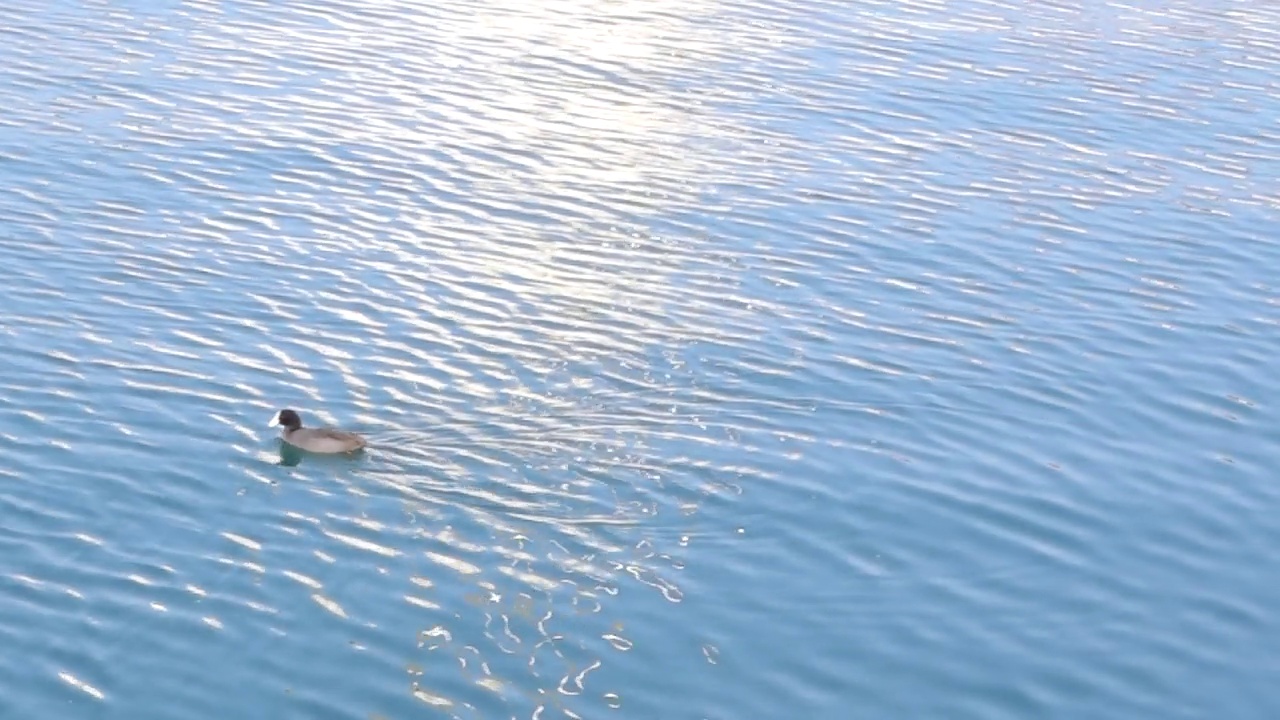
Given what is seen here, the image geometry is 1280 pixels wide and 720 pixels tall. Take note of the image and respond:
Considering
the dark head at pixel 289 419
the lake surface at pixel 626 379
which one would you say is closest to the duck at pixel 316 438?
the dark head at pixel 289 419

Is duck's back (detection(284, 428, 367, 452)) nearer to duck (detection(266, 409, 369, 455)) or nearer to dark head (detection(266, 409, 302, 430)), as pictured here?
duck (detection(266, 409, 369, 455))

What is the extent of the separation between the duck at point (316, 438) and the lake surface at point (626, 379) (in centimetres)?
21

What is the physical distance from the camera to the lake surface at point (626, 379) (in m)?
15.5

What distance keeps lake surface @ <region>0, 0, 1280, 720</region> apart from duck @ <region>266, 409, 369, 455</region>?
208 mm

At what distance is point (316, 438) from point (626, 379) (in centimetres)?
375

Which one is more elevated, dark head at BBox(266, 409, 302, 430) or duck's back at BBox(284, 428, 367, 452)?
dark head at BBox(266, 409, 302, 430)

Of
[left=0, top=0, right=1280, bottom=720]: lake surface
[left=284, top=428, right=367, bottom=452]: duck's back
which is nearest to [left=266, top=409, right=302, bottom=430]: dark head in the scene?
[left=284, top=428, right=367, bottom=452]: duck's back

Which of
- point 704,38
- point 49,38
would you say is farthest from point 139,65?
point 704,38

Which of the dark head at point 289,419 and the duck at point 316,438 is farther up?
the dark head at point 289,419

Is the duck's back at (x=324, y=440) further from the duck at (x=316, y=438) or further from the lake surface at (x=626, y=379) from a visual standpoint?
the lake surface at (x=626, y=379)

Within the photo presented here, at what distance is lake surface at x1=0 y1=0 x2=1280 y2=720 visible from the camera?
15.5 meters

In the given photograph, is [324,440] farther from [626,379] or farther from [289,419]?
[626,379]

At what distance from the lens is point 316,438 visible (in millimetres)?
17531

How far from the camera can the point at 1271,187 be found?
2806cm
